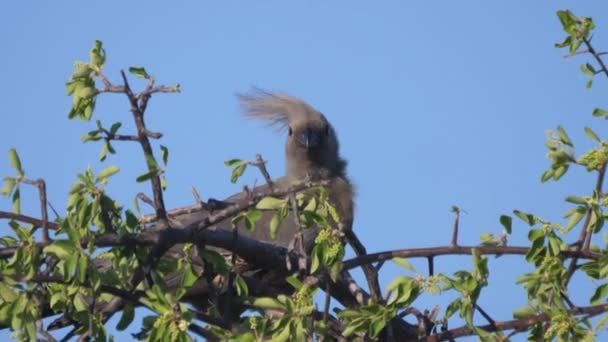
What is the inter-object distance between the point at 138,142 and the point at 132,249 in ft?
1.09

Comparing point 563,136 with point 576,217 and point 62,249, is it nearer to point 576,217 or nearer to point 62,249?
point 576,217

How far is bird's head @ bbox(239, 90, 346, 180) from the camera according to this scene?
25.8ft

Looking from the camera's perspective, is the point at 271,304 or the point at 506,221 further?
the point at 506,221

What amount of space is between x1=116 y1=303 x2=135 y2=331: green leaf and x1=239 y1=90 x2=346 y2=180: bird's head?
4.39 metres

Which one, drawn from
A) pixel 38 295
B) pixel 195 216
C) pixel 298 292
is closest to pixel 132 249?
pixel 38 295

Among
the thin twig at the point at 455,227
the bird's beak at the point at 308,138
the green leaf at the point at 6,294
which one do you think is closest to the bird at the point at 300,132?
the bird's beak at the point at 308,138

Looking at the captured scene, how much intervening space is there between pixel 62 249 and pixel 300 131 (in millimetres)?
4839

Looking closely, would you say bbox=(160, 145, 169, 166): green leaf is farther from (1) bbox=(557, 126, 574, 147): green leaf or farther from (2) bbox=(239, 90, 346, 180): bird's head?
(2) bbox=(239, 90, 346, 180): bird's head

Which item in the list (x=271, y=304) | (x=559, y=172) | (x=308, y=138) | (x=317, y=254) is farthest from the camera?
(x=308, y=138)

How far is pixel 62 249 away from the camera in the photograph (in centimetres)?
313

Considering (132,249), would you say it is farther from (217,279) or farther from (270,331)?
(217,279)

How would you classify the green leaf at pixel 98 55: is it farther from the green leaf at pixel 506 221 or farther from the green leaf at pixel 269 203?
the green leaf at pixel 506 221

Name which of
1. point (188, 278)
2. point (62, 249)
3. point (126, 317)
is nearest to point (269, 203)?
point (188, 278)

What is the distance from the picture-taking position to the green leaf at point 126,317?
135 inches
